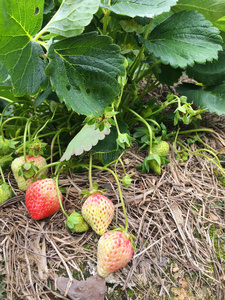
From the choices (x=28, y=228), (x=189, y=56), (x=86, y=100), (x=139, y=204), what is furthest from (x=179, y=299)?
(x=189, y=56)

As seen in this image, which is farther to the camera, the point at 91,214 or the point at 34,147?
the point at 34,147

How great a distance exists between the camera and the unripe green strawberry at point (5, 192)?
2.73 feet

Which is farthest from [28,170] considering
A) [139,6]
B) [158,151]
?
[139,6]

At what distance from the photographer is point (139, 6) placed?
2.68ft

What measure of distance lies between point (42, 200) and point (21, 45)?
0.46 meters

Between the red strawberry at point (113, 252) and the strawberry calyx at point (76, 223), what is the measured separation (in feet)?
0.31

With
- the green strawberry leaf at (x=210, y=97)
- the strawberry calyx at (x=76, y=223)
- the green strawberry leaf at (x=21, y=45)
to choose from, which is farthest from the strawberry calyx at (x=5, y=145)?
the green strawberry leaf at (x=210, y=97)

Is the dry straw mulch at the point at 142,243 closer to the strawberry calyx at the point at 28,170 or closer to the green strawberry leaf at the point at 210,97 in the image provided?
the strawberry calyx at the point at 28,170

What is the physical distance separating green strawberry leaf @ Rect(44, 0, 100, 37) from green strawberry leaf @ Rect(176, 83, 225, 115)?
611 millimetres

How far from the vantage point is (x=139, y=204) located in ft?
2.86

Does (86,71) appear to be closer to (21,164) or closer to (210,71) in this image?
(21,164)

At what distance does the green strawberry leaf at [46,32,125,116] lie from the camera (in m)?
0.74

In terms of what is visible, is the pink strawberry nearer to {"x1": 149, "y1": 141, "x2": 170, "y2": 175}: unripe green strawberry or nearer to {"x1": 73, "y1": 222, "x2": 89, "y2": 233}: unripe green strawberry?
{"x1": 73, "y1": 222, "x2": 89, "y2": 233}: unripe green strawberry

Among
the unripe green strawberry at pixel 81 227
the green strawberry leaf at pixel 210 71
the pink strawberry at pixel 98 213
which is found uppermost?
the green strawberry leaf at pixel 210 71
